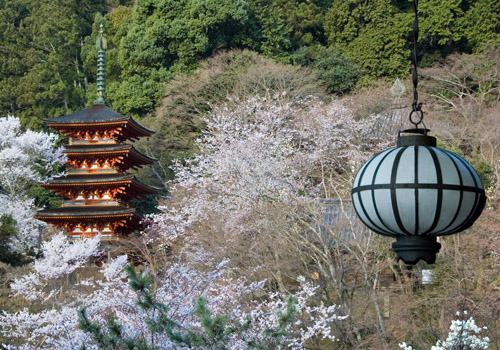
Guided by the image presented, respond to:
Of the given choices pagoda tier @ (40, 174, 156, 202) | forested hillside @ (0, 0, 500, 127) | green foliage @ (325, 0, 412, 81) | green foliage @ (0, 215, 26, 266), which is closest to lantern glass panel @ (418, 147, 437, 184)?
green foliage @ (0, 215, 26, 266)

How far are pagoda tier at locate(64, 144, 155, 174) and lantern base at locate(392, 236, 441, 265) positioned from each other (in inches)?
637

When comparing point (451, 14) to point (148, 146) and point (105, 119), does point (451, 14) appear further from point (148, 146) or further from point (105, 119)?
point (105, 119)

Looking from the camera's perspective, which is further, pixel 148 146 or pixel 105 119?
pixel 148 146

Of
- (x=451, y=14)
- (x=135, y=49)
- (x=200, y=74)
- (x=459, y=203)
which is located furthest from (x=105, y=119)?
(x=459, y=203)

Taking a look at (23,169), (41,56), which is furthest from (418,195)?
(41,56)

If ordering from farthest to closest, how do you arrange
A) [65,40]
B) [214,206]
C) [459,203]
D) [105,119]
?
[65,40] < [105,119] < [214,206] < [459,203]

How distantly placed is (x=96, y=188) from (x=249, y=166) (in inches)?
270

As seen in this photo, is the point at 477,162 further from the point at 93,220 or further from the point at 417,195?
the point at 417,195

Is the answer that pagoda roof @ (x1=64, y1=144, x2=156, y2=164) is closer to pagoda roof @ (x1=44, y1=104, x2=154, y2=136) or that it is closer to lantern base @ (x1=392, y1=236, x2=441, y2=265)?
pagoda roof @ (x1=44, y1=104, x2=154, y2=136)

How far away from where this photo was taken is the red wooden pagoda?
18.4m

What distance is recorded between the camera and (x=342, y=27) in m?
Result: 27.9

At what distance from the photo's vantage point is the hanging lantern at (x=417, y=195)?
9.38 feet

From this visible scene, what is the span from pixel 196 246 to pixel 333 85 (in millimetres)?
12127

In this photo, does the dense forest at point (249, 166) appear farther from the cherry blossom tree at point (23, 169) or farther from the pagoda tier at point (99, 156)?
the pagoda tier at point (99, 156)
